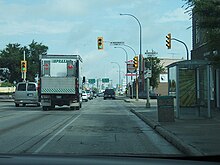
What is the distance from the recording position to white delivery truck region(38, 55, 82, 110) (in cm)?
2741

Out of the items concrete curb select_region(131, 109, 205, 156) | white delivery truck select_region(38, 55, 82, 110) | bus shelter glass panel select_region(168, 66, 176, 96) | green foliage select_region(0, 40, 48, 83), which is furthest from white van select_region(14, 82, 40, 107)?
green foliage select_region(0, 40, 48, 83)

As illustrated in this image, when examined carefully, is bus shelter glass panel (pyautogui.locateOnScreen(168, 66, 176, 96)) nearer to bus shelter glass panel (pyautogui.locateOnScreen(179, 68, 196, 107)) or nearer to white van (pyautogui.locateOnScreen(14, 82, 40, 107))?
bus shelter glass panel (pyautogui.locateOnScreen(179, 68, 196, 107))

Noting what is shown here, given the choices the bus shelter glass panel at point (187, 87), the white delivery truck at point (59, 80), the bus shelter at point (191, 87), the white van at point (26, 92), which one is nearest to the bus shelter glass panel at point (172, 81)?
the bus shelter at point (191, 87)

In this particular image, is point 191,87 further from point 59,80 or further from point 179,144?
point 59,80

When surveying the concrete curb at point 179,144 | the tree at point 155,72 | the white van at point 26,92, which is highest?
the tree at point 155,72

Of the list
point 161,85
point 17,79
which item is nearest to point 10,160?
point 17,79

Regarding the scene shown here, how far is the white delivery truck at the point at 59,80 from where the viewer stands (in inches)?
1079

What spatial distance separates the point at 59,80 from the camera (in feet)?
89.9

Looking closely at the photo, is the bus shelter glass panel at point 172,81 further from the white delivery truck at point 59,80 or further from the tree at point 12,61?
the tree at point 12,61

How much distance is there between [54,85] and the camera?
2753 cm

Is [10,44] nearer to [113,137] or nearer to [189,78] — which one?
[189,78]

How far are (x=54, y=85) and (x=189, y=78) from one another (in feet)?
35.9

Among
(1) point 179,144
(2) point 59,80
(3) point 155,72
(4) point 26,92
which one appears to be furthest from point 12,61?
(1) point 179,144

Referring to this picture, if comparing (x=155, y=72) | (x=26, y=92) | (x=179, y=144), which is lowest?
(x=179, y=144)
